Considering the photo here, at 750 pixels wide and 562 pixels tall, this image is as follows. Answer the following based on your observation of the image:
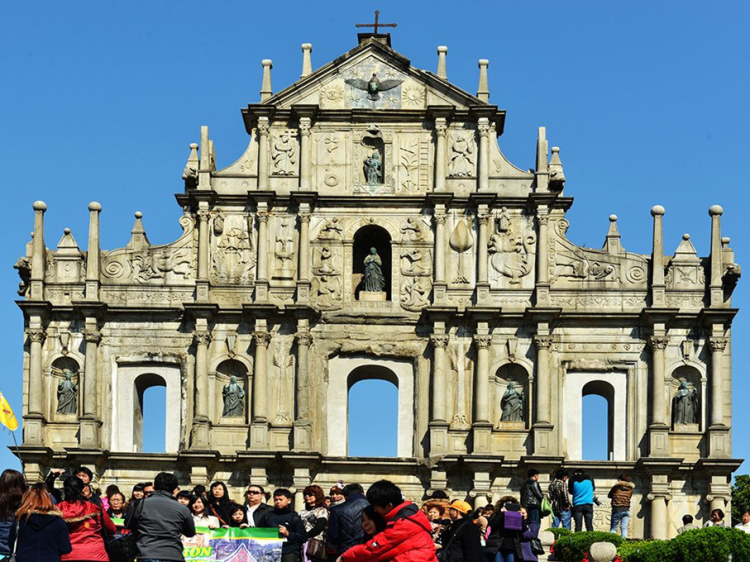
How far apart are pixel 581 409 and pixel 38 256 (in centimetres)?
1337

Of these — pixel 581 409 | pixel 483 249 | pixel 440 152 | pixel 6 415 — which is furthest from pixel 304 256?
pixel 6 415

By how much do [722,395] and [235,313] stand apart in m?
11.6

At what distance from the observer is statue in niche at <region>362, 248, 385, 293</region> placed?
149 ft

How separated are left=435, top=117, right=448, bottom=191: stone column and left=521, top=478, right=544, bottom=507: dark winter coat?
1132cm

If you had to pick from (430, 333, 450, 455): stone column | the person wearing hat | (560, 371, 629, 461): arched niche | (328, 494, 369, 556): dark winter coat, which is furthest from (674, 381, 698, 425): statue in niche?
(328, 494, 369, 556): dark winter coat

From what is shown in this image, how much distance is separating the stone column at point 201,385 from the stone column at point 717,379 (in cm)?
1177

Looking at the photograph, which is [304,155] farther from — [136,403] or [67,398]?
[67,398]

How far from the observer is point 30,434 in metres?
43.9

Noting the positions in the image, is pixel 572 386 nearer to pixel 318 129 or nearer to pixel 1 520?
pixel 318 129

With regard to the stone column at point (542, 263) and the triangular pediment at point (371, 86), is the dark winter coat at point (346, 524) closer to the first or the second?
the stone column at point (542, 263)

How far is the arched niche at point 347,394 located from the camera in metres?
44.4

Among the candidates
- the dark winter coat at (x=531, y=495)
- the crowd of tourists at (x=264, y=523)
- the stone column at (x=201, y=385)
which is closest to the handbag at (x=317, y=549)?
the crowd of tourists at (x=264, y=523)

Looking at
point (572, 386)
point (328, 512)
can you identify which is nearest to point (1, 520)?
point (328, 512)

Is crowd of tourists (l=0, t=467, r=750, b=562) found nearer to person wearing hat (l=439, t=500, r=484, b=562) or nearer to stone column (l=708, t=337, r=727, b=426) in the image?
person wearing hat (l=439, t=500, r=484, b=562)
